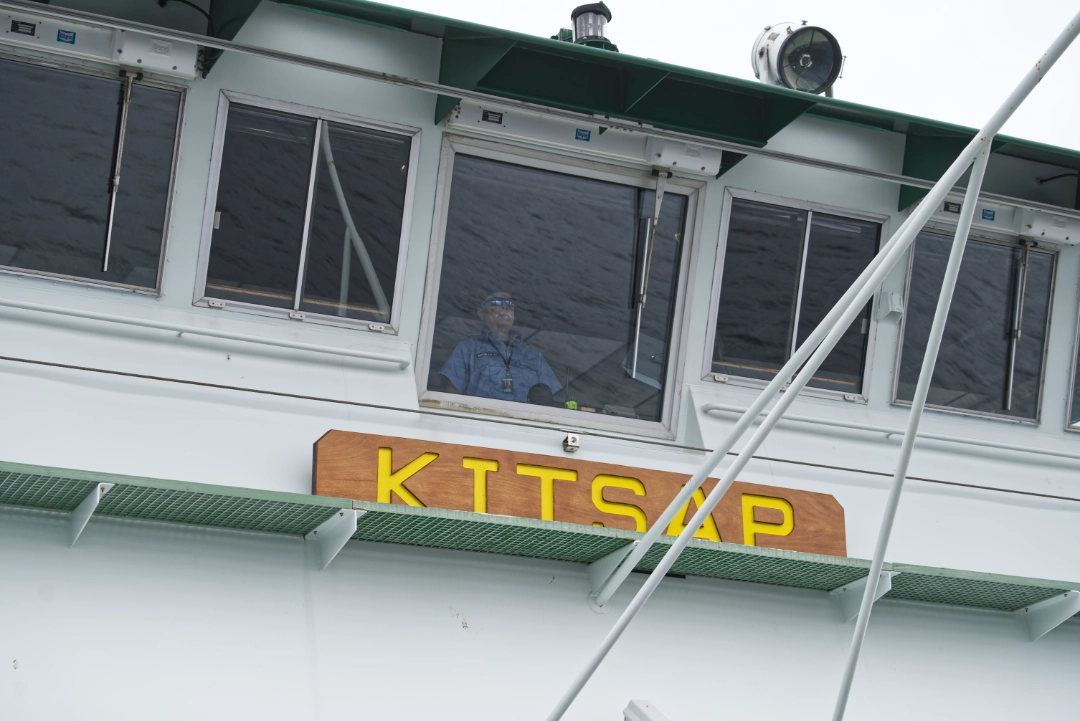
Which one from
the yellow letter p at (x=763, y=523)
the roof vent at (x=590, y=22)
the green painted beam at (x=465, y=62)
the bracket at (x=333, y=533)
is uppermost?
the roof vent at (x=590, y=22)

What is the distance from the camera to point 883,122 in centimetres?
673

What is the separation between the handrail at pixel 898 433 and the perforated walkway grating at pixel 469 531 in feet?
3.32

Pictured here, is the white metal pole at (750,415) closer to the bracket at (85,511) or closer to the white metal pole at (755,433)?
the white metal pole at (755,433)

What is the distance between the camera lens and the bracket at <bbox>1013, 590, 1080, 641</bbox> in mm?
5910

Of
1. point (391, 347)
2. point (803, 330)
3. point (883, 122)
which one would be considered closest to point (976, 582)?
point (803, 330)

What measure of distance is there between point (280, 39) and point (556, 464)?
261 centimetres

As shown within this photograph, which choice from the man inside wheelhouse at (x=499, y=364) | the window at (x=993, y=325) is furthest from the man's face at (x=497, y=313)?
the window at (x=993, y=325)

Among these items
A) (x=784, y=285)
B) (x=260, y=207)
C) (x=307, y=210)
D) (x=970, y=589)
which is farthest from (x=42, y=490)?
(x=970, y=589)

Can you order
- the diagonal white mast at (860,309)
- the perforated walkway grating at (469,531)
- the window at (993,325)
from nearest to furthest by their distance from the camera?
the diagonal white mast at (860,309) → the perforated walkway grating at (469,531) → the window at (993,325)

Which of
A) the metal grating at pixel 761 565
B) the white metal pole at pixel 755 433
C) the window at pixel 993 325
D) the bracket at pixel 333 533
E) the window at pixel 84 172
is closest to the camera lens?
the white metal pole at pixel 755 433

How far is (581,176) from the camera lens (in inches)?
258

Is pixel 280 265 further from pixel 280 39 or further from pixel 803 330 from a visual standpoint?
pixel 803 330

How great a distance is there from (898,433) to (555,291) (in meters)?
2.13

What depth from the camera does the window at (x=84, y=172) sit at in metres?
5.71
